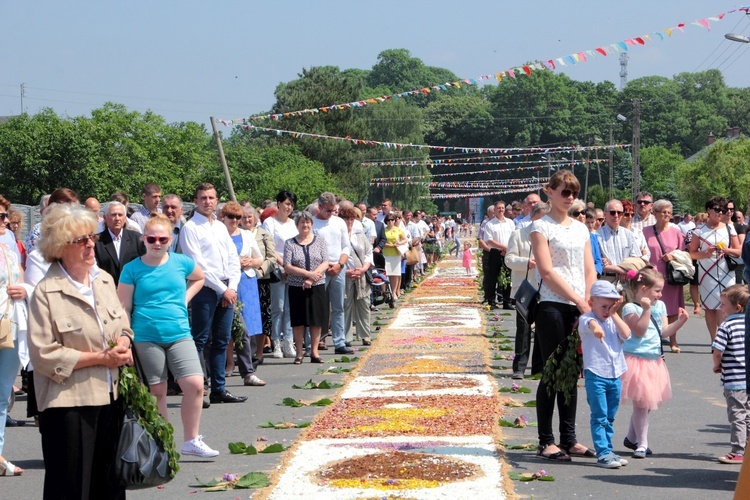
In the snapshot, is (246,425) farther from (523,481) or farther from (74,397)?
(74,397)

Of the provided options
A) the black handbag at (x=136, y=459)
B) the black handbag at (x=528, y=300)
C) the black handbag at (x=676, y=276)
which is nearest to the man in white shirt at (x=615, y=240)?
the black handbag at (x=676, y=276)

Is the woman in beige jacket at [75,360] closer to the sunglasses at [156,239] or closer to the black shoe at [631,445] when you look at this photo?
the sunglasses at [156,239]

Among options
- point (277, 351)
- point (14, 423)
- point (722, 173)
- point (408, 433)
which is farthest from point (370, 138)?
point (408, 433)

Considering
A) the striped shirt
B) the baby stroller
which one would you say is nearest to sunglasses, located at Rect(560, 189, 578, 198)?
the striped shirt

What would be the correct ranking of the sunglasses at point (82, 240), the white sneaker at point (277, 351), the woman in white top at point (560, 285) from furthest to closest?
the white sneaker at point (277, 351)
the woman in white top at point (560, 285)
the sunglasses at point (82, 240)

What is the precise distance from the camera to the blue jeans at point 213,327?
10.6 m

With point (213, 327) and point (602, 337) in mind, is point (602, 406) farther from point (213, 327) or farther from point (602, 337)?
point (213, 327)

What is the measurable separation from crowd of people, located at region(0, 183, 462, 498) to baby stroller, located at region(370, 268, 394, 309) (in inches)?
188

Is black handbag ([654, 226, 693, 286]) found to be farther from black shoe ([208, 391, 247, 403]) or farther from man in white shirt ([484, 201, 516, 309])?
black shoe ([208, 391, 247, 403])

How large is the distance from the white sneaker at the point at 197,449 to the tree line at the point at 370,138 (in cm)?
5079

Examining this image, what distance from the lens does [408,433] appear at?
884cm

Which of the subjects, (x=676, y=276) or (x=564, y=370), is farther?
(x=676, y=276)

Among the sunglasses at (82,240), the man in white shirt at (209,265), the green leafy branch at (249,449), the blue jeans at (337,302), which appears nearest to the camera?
the sunglasses at (82,240)

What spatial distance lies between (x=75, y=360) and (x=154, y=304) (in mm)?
2698
